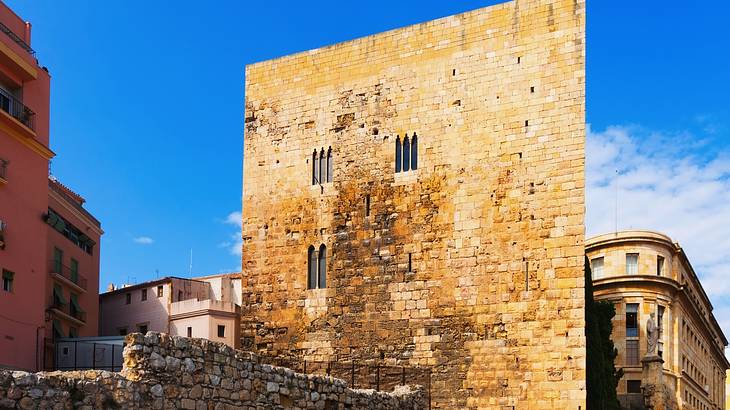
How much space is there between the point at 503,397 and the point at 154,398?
9128 millimetres

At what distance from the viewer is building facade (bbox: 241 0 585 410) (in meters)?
16.7

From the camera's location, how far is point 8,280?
839 inches

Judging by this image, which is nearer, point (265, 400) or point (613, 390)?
point (265, 400)

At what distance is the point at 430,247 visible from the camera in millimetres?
17875

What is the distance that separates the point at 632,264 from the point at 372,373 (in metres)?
21.1

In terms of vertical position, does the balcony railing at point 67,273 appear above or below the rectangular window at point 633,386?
above

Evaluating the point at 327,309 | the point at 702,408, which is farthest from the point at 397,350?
the point at 702,408

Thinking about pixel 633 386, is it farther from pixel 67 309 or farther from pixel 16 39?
pixel 16 39

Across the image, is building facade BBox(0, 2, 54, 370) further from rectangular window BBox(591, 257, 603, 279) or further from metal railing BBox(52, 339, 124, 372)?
rectangular window BBox(591, 257, 603, 279)

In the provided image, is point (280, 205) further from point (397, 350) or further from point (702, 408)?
point (702, 408)

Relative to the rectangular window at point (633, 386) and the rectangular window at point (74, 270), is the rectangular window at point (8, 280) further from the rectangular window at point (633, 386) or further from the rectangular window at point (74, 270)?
the rectangular window at point (633, 386)

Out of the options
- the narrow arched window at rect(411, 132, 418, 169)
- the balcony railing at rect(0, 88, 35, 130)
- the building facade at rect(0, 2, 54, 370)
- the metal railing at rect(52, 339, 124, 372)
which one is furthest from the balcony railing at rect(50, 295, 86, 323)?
the narrow arched window at rect(411, 132, 418, 169)

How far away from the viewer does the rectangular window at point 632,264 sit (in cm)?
3594

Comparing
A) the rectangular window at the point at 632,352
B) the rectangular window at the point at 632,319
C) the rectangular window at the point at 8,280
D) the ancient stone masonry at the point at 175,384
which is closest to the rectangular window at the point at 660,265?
the rectangular window at the point at 632,319
